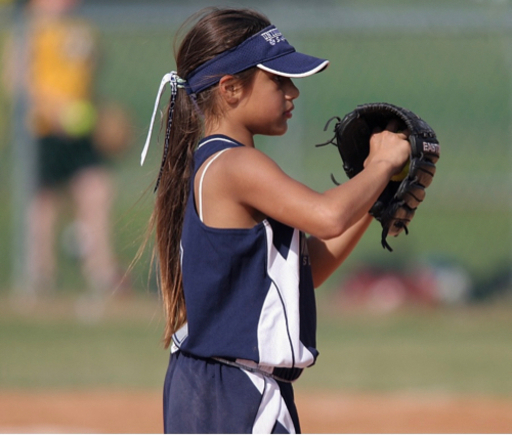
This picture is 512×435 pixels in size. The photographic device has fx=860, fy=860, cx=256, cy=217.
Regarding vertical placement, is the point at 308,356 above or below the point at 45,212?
below

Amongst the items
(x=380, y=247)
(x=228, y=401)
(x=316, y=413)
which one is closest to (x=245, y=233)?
(x=228, y=401)

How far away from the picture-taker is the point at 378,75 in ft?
34.7

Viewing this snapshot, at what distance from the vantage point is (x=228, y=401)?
7.15 feet

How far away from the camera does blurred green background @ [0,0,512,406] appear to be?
253 inches

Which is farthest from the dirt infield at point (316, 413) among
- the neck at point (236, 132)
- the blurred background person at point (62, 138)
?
the blurred background person at point (62, 138)

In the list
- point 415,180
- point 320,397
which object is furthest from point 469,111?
point 415,180

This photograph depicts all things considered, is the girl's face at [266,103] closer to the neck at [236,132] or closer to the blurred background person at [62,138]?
the neck at [236,132]

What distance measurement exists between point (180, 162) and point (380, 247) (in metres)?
6.92

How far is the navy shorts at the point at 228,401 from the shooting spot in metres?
2.17

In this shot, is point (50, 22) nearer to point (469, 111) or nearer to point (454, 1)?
point (469, 111)

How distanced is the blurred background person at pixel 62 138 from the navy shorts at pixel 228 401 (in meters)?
6.46

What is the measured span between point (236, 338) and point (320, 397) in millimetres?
3602

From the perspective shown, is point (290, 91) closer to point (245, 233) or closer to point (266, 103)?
point (266, 103)

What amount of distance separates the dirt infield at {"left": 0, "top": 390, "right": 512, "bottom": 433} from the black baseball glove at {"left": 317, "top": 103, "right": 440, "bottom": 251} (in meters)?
2.60
